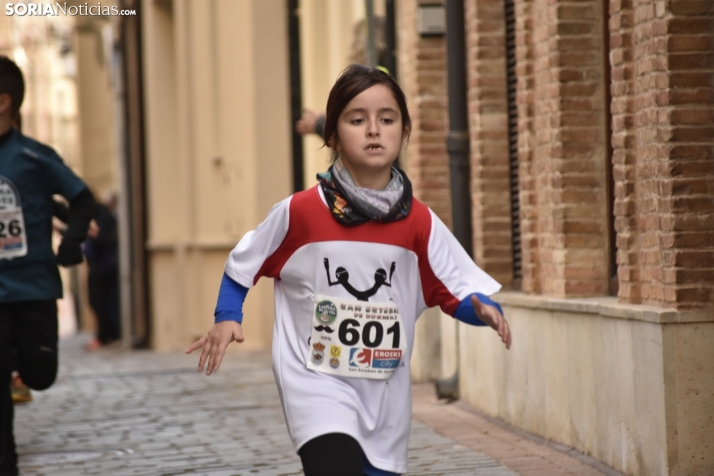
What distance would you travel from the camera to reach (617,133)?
6953mm

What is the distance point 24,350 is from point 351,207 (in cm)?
328

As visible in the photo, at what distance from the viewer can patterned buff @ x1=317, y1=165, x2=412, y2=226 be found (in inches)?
179

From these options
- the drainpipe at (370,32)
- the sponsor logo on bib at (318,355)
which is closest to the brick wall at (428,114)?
the drainpipe at (370,32)

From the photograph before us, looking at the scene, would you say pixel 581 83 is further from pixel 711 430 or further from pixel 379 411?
pixel 379 411

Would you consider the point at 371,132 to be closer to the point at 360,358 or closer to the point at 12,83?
the point at 360,358

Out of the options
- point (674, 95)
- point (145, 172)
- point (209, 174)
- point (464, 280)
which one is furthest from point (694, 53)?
point (145, 172)

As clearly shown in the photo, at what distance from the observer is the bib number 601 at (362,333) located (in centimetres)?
458

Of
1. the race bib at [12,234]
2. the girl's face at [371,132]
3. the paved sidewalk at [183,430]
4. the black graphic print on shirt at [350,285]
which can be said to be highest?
the girl's face at [371,132]

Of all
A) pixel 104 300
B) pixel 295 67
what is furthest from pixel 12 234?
pixel 104 300

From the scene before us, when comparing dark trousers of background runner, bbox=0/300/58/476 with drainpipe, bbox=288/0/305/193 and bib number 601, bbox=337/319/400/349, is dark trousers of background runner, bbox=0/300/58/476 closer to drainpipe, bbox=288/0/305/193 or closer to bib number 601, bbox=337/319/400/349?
bib number 601, bbox=337/319/400/349

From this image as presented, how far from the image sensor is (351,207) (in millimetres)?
4570

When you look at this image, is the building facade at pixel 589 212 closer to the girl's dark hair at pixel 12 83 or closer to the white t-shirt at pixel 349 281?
the white t-shirt at pixel 349 281

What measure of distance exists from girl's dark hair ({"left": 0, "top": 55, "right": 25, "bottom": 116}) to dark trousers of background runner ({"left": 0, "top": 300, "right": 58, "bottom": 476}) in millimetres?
1078

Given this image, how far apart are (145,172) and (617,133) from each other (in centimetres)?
1417
